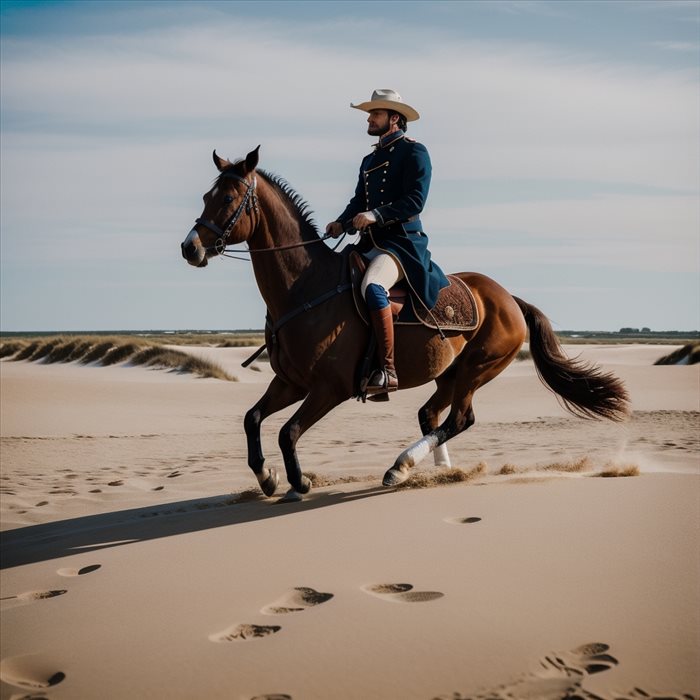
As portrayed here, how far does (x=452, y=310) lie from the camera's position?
743cm

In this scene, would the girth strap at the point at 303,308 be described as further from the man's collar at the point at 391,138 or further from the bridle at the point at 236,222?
the man's collar at the point at 391,138

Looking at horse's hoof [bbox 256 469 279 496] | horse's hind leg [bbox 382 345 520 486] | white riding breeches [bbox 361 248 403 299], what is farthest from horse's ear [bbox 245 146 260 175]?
horse's hind leg [bbox 382 345 520 486]

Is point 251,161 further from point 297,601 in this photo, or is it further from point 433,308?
point 297,601

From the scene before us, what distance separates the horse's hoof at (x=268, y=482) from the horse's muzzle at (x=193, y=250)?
183 centimetres

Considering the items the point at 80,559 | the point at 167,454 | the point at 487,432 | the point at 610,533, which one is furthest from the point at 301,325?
the point at 487,432

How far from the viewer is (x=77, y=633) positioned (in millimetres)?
4188

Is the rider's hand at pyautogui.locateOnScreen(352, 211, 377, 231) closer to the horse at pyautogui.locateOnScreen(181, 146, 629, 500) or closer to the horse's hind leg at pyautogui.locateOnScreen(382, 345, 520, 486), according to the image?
the horse at pyautogui.locateOnScreen(181, 146, 629, 500)

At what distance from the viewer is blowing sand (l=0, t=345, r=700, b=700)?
11.4 ft

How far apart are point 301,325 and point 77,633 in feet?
10.3

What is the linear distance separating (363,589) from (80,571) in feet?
6.45

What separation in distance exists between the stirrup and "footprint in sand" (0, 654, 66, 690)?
350cm

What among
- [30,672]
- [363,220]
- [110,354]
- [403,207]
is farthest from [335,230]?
[110,354]

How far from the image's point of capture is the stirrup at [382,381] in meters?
6.85

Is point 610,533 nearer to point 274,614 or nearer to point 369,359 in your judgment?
point 274,614
